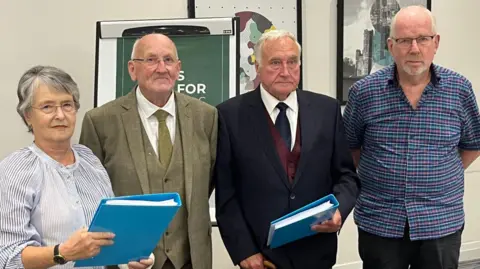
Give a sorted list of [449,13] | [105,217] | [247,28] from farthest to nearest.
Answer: [449,13] → [247,28] → [105,217]

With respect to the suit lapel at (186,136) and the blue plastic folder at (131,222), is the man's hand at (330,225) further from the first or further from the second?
the blue plastic folder at (131,222)

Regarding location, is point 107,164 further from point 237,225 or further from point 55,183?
point 237,225

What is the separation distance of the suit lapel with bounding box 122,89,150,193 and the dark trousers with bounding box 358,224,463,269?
1017 millimetres

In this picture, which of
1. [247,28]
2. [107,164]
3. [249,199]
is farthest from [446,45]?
[107,164]

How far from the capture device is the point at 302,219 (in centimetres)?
166

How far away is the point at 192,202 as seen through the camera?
6.21ft

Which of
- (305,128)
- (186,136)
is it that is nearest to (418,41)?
(305,128)

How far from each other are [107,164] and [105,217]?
0.58 m

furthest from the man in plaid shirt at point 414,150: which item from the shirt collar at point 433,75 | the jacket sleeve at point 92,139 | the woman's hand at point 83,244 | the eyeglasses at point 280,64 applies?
the woman's hand at point 83,244

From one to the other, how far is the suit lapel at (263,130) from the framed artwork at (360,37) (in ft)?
5.34

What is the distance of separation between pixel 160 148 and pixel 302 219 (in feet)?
1.95

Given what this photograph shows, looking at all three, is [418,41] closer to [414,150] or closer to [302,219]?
[414,150]

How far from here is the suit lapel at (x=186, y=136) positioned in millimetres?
1872

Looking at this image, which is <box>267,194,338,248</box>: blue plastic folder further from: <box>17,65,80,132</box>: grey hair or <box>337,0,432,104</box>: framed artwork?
<box>337,0,432,104</box>: framed artwork
